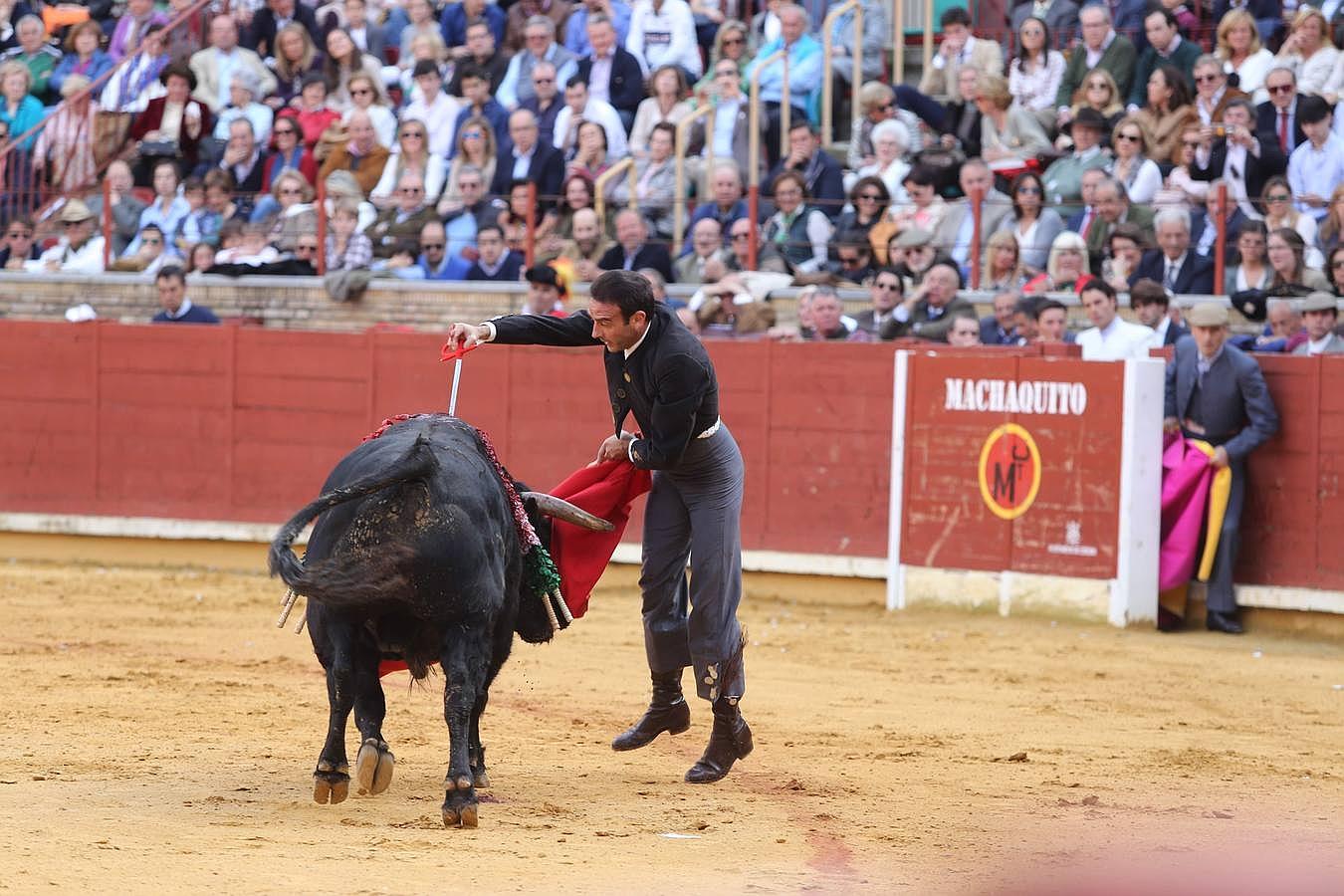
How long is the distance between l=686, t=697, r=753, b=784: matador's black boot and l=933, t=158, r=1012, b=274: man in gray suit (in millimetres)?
6662

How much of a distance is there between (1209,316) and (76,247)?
9502 millimetres

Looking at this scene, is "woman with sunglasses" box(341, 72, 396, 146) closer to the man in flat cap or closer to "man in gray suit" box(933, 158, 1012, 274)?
"man in gray suit" box(933, 158, 1012, 274)

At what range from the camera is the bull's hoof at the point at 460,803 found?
17.6 ft

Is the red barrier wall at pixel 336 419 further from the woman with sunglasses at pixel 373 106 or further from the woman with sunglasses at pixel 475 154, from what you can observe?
the woman with sunglasses at pixel 373 106

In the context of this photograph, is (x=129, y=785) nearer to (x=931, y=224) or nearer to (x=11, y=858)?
(x=11, y=858)

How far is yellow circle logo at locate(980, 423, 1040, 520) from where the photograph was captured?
1098 cm

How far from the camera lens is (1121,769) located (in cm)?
684

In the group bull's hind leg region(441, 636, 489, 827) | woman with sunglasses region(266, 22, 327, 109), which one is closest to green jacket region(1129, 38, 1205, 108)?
woman with sunglasses region(266, 22, 327, 109)

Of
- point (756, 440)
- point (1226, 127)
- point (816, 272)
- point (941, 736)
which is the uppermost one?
point (1226, 127)

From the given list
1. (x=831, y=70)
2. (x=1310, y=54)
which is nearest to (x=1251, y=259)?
(x=1310, y=54)

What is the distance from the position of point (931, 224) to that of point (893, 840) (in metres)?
7.84

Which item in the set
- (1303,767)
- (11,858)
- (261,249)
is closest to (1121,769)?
(1303,767)

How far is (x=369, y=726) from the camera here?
5.42 meters

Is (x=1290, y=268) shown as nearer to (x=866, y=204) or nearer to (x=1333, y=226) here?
(x=1333, y=226)
